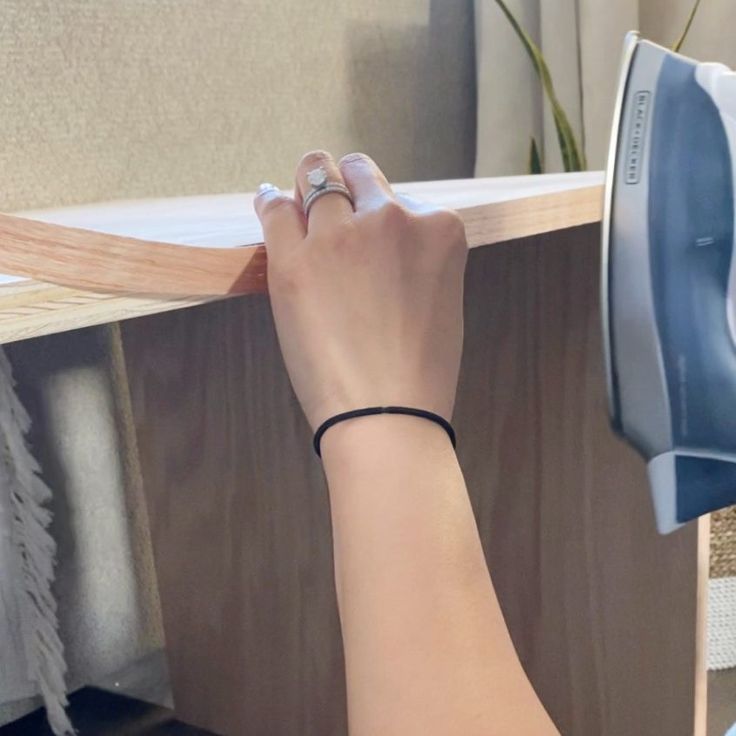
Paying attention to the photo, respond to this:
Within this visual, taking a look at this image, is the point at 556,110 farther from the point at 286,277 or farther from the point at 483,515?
the point at 286,277

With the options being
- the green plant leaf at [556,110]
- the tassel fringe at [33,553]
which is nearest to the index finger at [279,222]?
the tassel fringe at [33,553]

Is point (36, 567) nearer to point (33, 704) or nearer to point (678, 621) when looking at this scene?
point (33, 704)

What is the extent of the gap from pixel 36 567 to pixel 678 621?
0.55 metres

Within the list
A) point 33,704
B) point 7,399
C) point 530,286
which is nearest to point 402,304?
point 530,286

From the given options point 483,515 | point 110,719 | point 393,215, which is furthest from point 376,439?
point 110,719

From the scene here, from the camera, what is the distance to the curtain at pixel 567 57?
1171mm

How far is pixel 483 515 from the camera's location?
81 centimetres

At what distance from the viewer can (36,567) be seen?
0.78 m

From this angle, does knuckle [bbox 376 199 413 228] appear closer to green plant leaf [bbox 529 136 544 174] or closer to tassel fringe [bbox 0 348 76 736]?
tassel fringe [bbox 0 348 76 736]

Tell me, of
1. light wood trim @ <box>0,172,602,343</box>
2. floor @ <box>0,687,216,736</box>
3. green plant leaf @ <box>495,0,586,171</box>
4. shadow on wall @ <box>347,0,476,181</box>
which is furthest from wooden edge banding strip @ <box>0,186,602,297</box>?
green plant leaf @ <box>495,0,586,171</box>

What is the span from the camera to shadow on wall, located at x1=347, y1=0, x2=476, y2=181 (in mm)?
1113

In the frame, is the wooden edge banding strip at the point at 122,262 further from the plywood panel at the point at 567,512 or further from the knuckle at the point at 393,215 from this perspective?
the plywood panel at the point at 567,512

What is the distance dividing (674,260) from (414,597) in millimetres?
344

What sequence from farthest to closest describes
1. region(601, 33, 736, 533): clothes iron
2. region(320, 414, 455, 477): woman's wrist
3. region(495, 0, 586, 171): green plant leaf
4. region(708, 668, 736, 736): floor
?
region(495, 0, 586, 171): green plant leaf → region(708, 668, 736, 736): floor → region(601, 33, 736, 533): clothes iron → region(320, 414, 455, 477): woman's wrist
